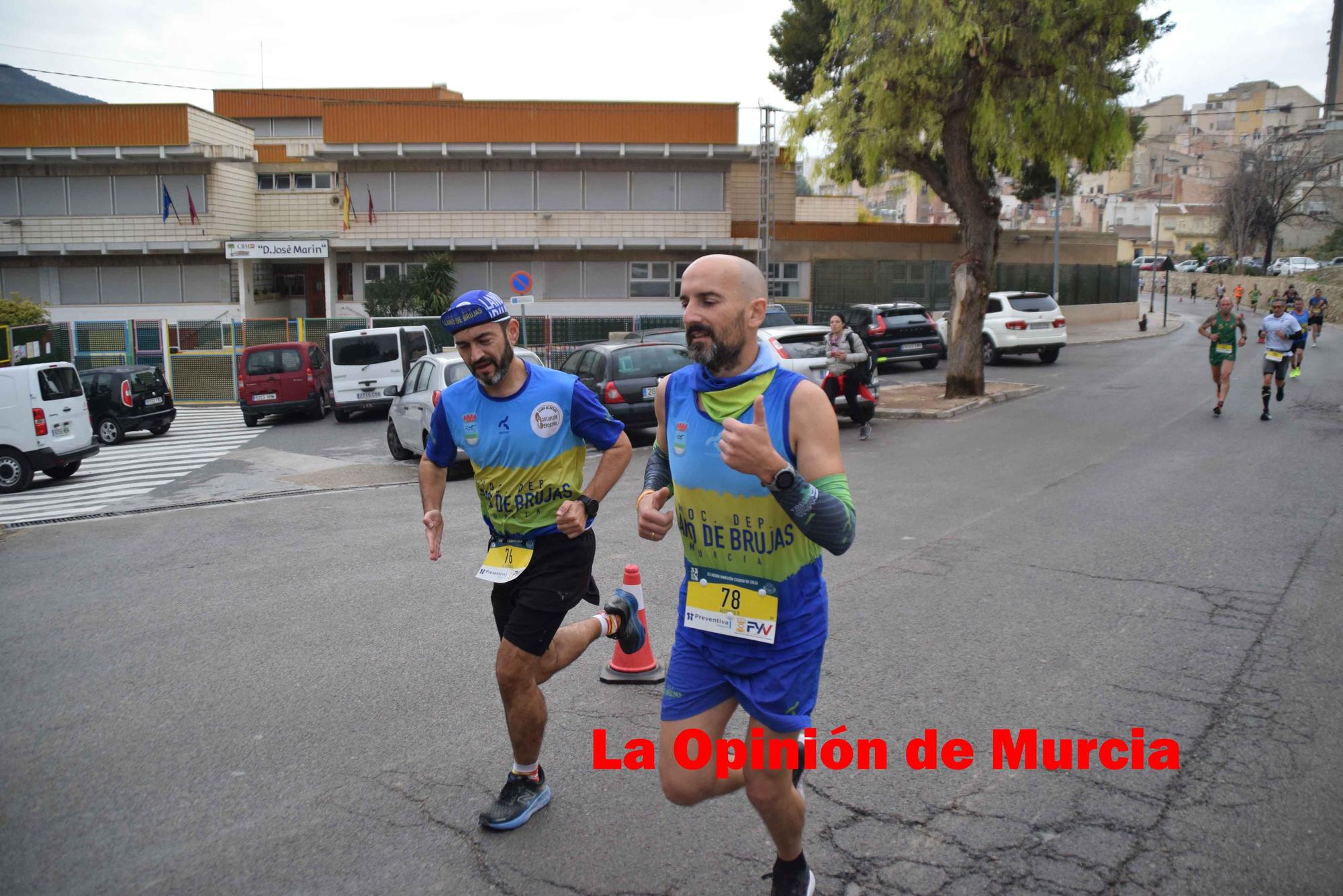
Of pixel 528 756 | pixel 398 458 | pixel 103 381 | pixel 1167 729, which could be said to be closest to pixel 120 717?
pixel 528 756

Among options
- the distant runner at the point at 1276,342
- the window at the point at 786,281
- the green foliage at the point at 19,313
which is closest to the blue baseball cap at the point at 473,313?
the distant runner at the point at 1276,342

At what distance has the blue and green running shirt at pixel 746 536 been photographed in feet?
10.0

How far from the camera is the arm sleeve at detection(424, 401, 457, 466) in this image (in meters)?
4.35

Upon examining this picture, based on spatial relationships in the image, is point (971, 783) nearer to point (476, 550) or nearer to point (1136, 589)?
point (1136, 589)

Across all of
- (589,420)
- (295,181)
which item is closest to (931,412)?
(589,420)

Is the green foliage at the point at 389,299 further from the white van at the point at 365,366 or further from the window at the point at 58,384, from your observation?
the window at the point at 58,384

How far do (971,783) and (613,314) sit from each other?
31789mm

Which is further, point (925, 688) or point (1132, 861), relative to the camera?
point (925, 688)

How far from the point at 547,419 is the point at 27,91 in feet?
656

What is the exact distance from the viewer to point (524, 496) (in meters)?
4.12

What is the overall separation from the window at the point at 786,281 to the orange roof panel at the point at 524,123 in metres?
5.12

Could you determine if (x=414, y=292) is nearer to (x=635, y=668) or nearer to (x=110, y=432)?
(x=110, y=432)

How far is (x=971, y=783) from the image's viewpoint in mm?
4176

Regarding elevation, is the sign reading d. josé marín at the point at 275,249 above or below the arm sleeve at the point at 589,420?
above
